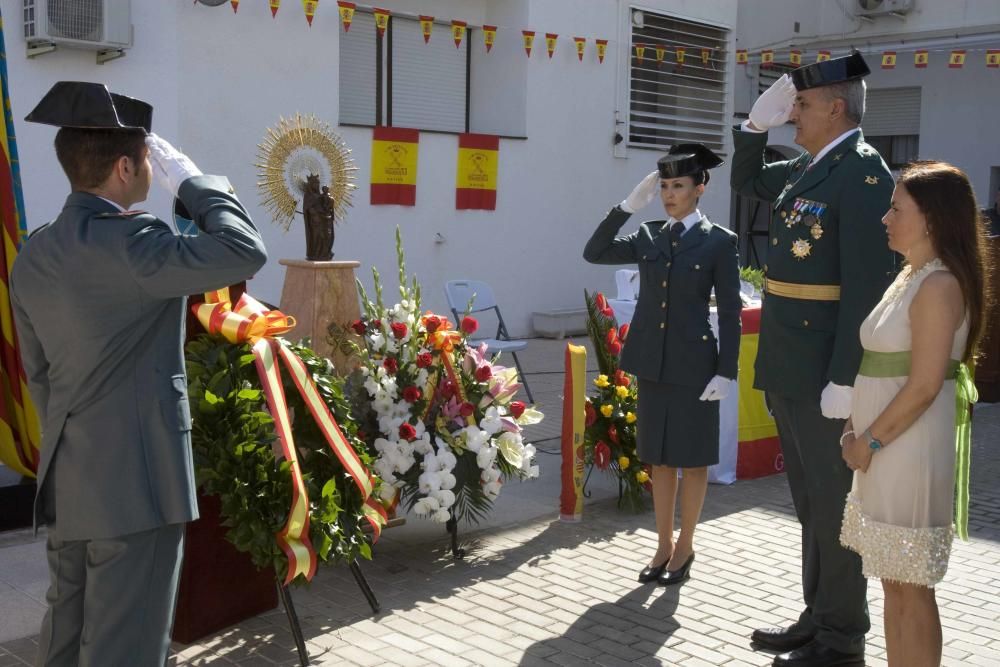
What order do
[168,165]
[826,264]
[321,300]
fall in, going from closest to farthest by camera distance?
[168,165] < [826,264] < [321,300]

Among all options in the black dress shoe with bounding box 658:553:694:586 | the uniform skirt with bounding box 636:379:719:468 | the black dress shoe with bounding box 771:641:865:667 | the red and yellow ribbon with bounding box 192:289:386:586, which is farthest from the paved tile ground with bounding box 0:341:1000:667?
the uniform skirt with bounding box 636:379:719:468

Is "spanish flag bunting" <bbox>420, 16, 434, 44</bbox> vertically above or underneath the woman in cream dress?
above

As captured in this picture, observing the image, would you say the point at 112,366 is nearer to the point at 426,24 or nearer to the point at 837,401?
the point at 837,401

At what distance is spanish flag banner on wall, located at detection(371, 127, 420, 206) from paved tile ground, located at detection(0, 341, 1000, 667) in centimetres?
597

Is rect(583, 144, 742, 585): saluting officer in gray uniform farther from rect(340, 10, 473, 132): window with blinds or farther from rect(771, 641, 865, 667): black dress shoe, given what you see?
rect(340, 10, 473, 132): window with blinds

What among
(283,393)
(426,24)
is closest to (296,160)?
(283,393)

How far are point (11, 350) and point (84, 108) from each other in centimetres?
309

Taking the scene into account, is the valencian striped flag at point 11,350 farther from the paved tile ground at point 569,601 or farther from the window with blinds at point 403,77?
the window with blinds at point 403,77

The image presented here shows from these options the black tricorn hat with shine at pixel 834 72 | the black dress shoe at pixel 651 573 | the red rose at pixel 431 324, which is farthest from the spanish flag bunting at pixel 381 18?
the black tricorn hat with shine at pixel 834 72

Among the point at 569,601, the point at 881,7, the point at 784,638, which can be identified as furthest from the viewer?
the point at 881,7

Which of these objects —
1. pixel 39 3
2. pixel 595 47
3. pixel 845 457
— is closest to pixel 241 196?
pixel 39 3

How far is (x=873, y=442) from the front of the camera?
3232 millimetres

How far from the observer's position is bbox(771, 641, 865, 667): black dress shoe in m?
3.82

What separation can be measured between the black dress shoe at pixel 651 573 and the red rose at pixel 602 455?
3.40ft
